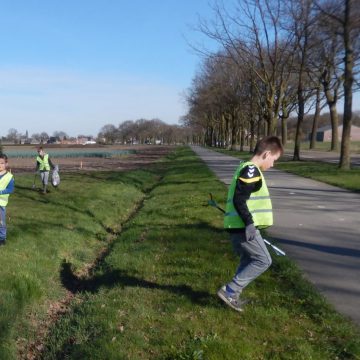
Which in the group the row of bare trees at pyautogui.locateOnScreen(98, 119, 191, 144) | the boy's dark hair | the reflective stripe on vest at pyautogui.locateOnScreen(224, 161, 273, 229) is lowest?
the row of bare trees at pyautogui.locateOnScreen(98, 119, 191, 144)

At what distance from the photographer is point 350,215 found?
10.9 m

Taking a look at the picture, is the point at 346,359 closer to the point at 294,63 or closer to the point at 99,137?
the point at 294,63

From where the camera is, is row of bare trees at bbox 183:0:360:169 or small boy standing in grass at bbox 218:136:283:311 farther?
row of bare trees at bbox 183:0:360:169

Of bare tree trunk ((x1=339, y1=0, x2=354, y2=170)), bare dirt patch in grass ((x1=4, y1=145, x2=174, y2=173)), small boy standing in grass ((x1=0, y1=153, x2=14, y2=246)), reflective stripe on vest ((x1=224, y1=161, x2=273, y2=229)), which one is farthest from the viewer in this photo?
bare dirt patch in grass ((x1=4, y1=145, x2=174, y2=173))

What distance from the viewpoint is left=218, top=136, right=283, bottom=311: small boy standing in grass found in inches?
191

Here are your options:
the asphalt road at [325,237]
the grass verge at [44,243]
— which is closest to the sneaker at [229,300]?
the asphalt road at [325,237]

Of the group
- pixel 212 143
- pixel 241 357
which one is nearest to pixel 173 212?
pixel 241 357

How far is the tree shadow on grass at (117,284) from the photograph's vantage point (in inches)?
223

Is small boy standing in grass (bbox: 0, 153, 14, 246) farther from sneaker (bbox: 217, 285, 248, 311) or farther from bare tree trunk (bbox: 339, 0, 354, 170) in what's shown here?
bare tree trunk (bbox: 339, 0, 354, 170)

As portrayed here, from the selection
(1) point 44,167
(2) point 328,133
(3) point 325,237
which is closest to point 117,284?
(3) point 325,237

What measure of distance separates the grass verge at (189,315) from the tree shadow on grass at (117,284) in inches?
0.5

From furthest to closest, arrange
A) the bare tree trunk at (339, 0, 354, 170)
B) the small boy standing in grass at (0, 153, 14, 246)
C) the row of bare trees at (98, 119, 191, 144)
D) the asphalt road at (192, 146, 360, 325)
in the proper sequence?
the row of bare trees at (98, 119, 191, 144), the bare tree trunk at (339, 0, 354, 170), the small boy standing in grass at (0, 153, 14, 246), the asphalt road at (192, 146, 360, 325)

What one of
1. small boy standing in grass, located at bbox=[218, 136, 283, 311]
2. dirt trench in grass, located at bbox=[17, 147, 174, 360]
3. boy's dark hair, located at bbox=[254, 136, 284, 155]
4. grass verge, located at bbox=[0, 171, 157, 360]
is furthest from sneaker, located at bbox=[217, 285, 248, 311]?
grass verge, located at bbox=[0, 171, 157, 360]

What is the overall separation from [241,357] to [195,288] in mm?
1871
